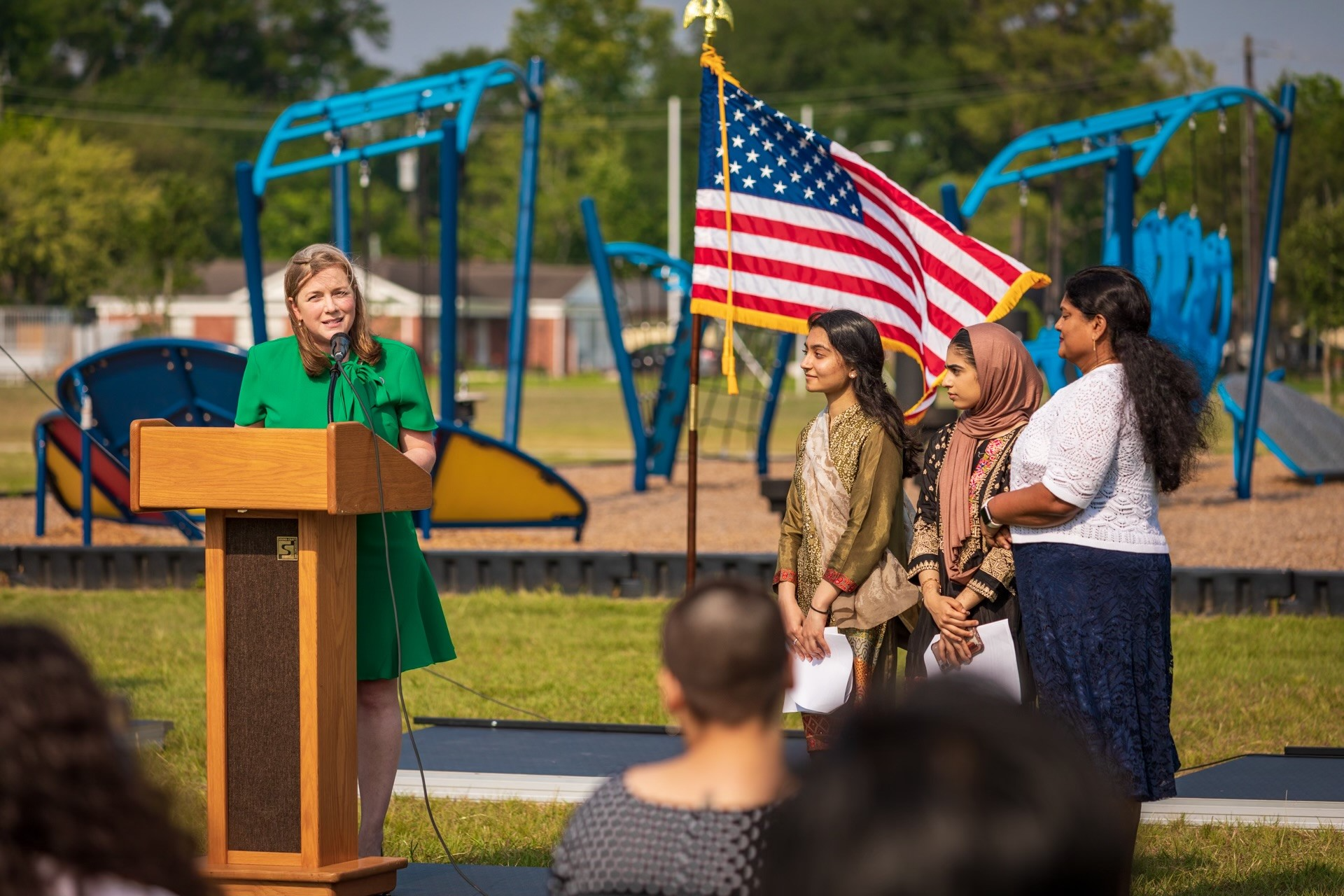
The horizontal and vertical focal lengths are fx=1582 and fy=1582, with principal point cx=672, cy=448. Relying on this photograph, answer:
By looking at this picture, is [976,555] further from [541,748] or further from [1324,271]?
[1324,271]

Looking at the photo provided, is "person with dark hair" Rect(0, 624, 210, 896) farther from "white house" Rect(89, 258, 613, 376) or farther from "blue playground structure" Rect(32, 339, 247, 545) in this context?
"white house" Rect(89, 258, 613, 376)

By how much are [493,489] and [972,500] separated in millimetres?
8092

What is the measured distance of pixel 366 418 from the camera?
13.7 feet

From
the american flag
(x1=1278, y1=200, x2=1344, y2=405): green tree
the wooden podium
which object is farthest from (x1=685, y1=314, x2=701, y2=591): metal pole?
(x1=1278, y1=200, x2=1344, y2=405): green tree

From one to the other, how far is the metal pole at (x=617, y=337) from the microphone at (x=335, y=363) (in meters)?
11.9

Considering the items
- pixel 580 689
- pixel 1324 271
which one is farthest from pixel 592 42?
pixel 580 689

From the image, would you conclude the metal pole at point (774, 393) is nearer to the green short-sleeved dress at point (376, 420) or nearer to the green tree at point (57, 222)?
the green short-sleeved dress at point (376, 420)

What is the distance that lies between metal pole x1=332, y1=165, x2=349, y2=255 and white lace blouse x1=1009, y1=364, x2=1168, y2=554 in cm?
1008

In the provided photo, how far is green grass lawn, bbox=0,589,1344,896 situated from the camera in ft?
16.2

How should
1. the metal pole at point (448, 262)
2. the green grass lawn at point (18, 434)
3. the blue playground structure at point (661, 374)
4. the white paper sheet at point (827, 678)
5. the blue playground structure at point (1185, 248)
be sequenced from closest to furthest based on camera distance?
the white paper sheet at point (827, 678) < the metal pole at point (448, 262) < the blue playground structure at point (1185, 248) < the blue playground structure at point (661, 374) < the green grass lawn at point (18, 434)

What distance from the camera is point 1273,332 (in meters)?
47.6

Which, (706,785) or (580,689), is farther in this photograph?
(580,689)

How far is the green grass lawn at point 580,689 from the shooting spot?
495cm

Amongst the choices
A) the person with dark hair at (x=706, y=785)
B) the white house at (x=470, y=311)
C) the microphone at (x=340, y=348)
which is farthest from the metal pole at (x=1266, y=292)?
the white house at (x=470, y=311)
